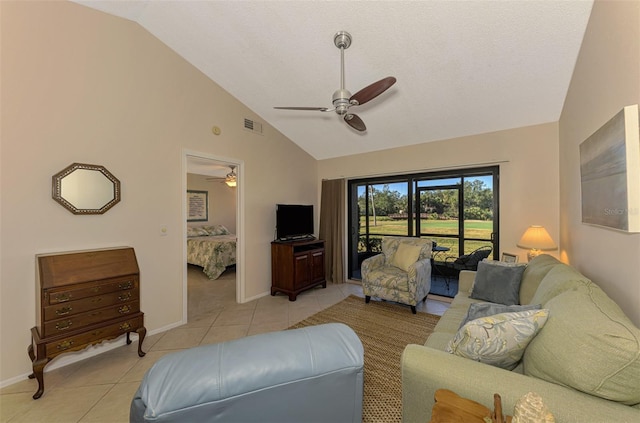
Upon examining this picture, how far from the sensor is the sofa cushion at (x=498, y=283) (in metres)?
2.19

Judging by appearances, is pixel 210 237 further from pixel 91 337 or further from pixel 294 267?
pixel 91 337

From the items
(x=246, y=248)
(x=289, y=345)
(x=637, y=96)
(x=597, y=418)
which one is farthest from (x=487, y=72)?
(x=246, y=248)

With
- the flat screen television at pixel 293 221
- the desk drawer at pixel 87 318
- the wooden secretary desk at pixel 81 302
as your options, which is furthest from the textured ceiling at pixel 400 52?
the desk drawer at pixel 87 318

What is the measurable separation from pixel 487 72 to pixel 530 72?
1.24ft

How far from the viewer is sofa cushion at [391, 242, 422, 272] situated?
349cm

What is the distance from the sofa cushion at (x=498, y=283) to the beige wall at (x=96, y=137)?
130 inches

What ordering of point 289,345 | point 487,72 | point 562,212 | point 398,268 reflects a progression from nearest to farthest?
point 289,345 → point 487,72 → point 562,212 → point 398,268

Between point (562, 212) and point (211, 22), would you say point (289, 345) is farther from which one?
point (562, 212)

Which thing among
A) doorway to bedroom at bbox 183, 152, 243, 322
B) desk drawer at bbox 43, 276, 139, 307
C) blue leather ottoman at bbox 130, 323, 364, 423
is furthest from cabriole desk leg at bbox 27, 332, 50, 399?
blue leather ottoman at bbox 130, 323, 364, 423

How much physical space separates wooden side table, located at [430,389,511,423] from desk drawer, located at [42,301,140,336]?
8.54 feet

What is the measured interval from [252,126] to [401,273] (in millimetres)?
3087

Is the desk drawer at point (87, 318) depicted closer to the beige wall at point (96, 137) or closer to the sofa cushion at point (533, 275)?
the beige wall at point (96, 137)

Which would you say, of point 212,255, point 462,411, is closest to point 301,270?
point 212,255

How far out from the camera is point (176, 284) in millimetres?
3020
